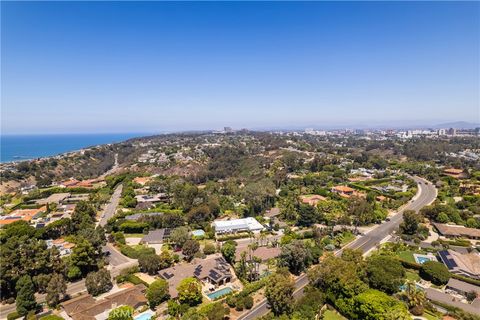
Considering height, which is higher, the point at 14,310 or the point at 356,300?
the point at 356,300

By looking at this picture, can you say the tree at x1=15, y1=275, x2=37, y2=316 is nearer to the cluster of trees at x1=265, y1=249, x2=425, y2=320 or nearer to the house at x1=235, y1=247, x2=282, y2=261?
the house at x1=235, y1=247, x2=282, y2=261

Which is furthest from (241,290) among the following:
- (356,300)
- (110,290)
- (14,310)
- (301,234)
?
(14,310)

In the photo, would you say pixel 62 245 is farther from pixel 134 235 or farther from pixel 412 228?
pixel 412 228

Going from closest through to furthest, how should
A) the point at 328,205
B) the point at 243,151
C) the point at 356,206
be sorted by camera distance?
1. the point at 356,206
2. the point at 328,205
3. the point at 243,151

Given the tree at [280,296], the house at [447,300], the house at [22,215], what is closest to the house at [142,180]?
the house at [22,215]

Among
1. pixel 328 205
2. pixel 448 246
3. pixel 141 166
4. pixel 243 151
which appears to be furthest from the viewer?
pixel 243 151

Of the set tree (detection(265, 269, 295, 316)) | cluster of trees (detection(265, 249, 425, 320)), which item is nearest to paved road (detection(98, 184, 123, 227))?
tree (detection(265, 269, 295, 316))

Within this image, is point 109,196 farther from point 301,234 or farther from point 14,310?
point 301,234

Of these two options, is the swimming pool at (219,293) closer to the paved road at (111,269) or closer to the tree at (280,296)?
the tree at (280,296)
